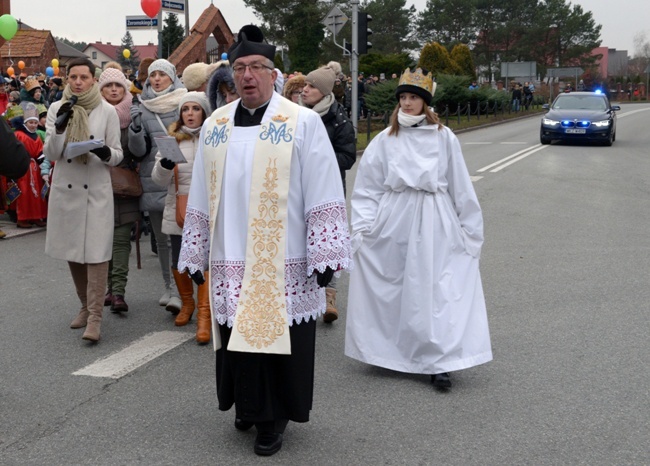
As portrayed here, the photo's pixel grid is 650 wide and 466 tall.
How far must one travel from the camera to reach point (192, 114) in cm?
632

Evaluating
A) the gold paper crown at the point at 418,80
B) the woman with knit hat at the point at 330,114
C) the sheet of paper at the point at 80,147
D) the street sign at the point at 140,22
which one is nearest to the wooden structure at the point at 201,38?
the street sign at the point at 140,22

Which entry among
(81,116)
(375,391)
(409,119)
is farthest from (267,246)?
(81,116)

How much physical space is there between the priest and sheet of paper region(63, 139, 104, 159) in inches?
78.0

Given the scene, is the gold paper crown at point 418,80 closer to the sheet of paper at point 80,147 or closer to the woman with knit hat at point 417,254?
the woman with knit hat at point 417,254

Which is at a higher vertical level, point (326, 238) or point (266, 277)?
point (326, 238)

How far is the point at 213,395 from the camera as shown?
5020 mm

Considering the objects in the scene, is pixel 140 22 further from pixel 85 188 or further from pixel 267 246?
pixel 267 246

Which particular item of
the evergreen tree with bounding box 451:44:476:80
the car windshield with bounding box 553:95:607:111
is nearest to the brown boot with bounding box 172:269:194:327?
the car windshield with bounding box 553:95:607:111

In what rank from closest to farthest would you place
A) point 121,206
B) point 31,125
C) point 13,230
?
point 121,206, point 13,230, point 31,125

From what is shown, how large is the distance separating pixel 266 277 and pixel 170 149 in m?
2.11

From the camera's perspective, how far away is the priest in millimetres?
4094

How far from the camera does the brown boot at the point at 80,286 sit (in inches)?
256

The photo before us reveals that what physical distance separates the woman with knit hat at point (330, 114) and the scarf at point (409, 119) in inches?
40.4

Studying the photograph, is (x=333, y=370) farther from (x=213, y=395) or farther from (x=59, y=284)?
(x=59, y=284)
